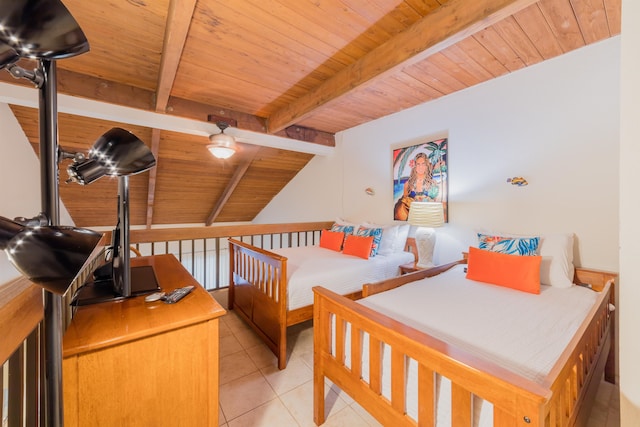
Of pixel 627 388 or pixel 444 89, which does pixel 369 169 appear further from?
pixel 627 388

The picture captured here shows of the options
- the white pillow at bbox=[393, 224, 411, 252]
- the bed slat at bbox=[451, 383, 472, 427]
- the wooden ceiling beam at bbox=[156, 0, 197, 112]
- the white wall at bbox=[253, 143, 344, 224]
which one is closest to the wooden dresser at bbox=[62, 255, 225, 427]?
the bed slat at bbox=[451, 383, 472, 427]

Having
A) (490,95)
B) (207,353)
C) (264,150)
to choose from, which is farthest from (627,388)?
(264,150)

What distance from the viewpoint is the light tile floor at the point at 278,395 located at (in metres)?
1.56

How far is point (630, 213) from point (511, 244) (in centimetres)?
136

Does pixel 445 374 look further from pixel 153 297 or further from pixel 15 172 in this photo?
pixel 15 172

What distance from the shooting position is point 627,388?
35.1 inches

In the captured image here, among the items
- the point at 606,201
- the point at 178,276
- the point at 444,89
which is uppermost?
the point at 444,89

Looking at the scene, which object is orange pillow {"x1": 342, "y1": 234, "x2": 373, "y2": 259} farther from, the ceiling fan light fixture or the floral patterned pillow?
the ceiling fan light fixture

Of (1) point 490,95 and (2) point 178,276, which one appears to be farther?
(1) point 490,95

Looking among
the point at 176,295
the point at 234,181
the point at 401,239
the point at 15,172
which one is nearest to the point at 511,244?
the point at 401,239

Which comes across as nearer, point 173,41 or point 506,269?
point 173,41

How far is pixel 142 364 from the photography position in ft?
2.95

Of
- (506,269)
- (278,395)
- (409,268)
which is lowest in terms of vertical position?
→ (278,395)

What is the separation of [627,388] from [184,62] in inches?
128
